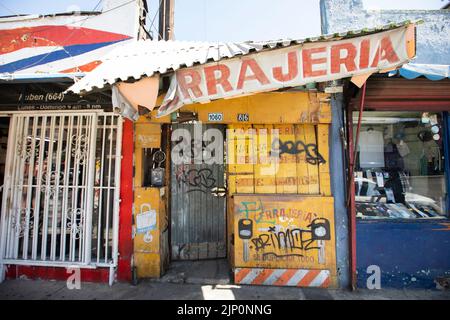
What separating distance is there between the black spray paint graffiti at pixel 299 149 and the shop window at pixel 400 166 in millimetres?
817

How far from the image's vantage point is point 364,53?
299 centimetres

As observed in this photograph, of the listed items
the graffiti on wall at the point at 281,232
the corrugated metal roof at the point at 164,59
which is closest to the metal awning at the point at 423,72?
the corrugated metal roof at the point at 164,59

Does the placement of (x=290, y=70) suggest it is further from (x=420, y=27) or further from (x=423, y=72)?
(x=420, y=27)

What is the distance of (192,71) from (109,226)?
10.1ft

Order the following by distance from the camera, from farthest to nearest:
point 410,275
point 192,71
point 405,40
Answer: point 410,275 < point 192,71 < point 405,40

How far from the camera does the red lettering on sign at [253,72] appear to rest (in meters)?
3.06

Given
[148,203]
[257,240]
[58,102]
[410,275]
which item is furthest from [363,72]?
[58,102]

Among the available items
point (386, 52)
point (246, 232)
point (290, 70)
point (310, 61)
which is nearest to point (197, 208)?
point (246, 232)

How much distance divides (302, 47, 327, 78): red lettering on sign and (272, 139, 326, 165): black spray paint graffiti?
Result: 4.97ft

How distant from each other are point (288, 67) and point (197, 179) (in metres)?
2.95

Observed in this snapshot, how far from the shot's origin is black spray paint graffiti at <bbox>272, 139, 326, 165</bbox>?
430 centimetres

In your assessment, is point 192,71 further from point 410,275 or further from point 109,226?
point 410,275

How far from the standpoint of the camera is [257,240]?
13.9ft

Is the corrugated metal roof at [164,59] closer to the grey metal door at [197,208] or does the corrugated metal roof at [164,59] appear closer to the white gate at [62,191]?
the white gate at [62,191]
